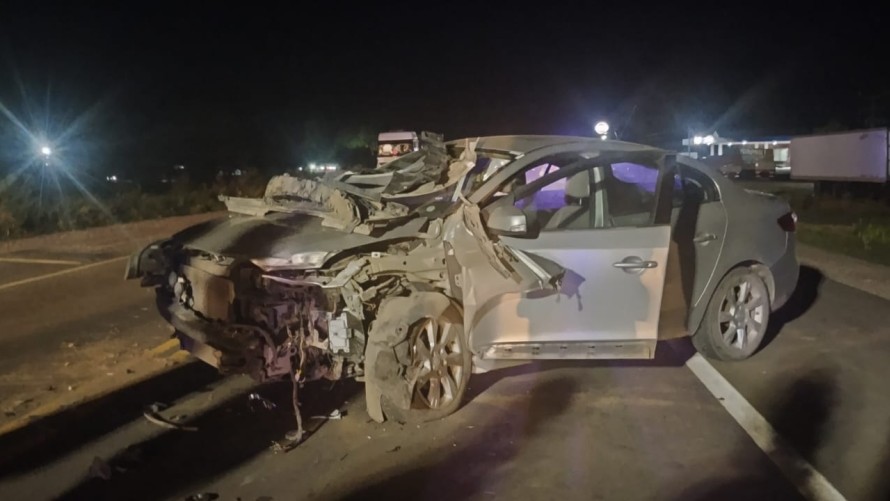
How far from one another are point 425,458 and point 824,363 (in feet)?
12.5

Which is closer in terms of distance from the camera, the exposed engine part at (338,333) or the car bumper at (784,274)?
the exposed engine part at (338,333)

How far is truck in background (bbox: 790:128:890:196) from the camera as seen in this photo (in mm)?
22766

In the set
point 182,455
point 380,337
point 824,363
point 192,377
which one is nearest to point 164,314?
point 192,377

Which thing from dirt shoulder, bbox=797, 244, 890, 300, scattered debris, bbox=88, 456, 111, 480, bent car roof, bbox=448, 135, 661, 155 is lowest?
dirt shoulder, bbox=797, 244, 890, 300

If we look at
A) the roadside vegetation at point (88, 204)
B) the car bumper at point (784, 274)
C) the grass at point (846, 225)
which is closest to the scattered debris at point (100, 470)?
the car bumper at point (784, 274)

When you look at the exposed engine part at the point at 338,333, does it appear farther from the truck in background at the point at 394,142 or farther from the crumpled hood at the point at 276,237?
the truck in background at the point at 394,142

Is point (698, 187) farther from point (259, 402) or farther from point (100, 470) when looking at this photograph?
point (100, 470)

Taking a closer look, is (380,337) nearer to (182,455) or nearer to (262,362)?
(262,362)

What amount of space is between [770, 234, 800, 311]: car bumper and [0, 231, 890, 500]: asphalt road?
459 mm

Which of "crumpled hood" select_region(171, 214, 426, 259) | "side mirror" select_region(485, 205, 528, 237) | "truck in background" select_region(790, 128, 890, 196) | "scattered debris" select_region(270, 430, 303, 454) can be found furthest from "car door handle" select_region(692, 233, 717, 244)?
"truck in background" select_region(790, 128, 890, 196)

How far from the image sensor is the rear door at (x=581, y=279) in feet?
19.2

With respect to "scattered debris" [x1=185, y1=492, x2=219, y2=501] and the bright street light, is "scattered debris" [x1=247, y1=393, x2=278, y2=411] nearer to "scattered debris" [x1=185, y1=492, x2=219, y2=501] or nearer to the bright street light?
"scattered debris" [x1=185, y1=492, x2=219, y2=501]

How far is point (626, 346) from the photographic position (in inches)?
243

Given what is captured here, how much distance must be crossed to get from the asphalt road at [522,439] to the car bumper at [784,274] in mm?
459
